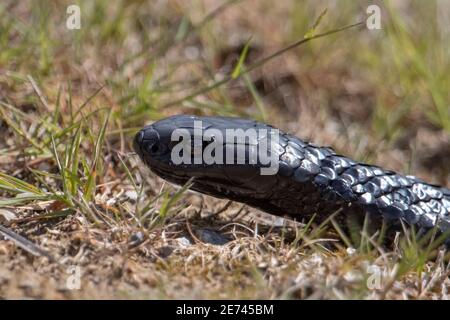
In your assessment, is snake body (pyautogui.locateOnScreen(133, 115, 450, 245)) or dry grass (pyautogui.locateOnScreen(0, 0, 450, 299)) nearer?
dry grass (pyautogui.locateOnScreen(0, 0, 450, 299))

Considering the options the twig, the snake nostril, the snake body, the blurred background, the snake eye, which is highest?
the blurred background

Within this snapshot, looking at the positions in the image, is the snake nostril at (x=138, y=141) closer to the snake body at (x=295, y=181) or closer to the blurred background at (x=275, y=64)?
the snake body at (x=295, y=181)

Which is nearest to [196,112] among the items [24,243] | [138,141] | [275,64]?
[275,64]

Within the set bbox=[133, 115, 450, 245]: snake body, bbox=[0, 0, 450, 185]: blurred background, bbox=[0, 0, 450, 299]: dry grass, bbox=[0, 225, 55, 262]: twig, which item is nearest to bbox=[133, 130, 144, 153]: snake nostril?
bbox=[133, 115, 450, 245]: snake body

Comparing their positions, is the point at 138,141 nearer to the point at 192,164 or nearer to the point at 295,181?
the point at 192,164

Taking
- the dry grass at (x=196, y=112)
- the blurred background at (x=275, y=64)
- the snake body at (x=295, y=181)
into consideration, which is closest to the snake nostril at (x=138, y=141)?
the snake body at (x=295, y=181)

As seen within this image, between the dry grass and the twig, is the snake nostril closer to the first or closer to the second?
the dry grass

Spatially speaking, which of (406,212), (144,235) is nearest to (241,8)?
(406,212)
